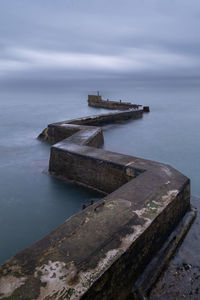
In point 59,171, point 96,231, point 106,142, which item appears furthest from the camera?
point 106,142

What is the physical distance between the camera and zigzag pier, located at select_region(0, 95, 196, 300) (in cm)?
265

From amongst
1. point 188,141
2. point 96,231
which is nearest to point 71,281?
point 96,231

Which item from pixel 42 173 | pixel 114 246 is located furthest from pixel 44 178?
pixel 114 246

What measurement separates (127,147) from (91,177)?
6569mm

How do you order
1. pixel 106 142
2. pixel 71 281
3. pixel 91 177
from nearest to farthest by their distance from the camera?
1. pixel 71 281
2. pixel 91 177
3. pixel 106 142

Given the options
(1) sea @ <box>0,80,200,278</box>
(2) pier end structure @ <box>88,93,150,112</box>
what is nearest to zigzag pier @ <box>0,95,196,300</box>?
(1) sea @ <box>0,80,200,278</box>

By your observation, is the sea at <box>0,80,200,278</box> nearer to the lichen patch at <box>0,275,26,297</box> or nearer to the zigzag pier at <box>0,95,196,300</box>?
the zigzag pier at <box>0,95,196,300</box>

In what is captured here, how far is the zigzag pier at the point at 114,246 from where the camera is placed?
2654mm

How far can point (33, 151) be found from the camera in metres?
12.8

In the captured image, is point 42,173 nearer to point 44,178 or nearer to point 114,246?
point 44,178

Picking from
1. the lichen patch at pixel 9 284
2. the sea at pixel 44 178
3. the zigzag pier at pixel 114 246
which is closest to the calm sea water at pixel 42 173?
the sea at pixel 44 178

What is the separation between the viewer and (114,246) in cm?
324

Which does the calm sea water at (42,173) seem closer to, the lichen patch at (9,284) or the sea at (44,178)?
the sea at (44,178)

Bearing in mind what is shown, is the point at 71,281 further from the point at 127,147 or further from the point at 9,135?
the point at 9,135
